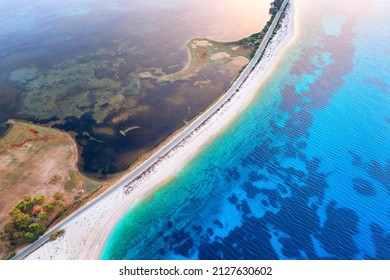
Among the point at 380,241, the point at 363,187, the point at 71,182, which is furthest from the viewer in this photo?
the point at 71,182

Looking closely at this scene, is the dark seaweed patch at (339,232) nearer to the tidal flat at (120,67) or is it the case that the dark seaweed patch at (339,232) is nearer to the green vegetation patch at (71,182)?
the tidal flat at (120,67)

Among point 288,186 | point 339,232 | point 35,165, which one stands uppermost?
point 339,232

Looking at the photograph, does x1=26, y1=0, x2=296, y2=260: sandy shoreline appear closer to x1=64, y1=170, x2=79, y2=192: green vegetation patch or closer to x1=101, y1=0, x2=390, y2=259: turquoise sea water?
x1=101, y1=0, x2=390, y2=259: turquoise sea water

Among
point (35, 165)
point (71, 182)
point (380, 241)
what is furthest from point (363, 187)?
point (35, 165)

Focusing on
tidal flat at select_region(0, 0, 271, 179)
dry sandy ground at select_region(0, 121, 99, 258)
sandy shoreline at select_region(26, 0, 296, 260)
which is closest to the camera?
sandy shoreline at select_region(26, 0, 296, 260)

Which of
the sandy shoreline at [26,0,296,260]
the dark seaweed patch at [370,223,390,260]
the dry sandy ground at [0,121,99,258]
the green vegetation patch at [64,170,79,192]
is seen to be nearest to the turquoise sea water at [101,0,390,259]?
the dark seaweed patch at [370,223,390,260]

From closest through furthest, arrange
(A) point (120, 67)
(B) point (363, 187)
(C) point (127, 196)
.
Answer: (B) point (363, 187)
(C) point (127, 196)
(A) point (120, 67)

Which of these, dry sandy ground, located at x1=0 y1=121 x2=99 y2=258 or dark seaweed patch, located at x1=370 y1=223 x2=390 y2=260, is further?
dry sandy ground, located at x1=0 y1=121 x2=99 y2=258

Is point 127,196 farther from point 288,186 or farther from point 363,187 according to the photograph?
point 363,187
